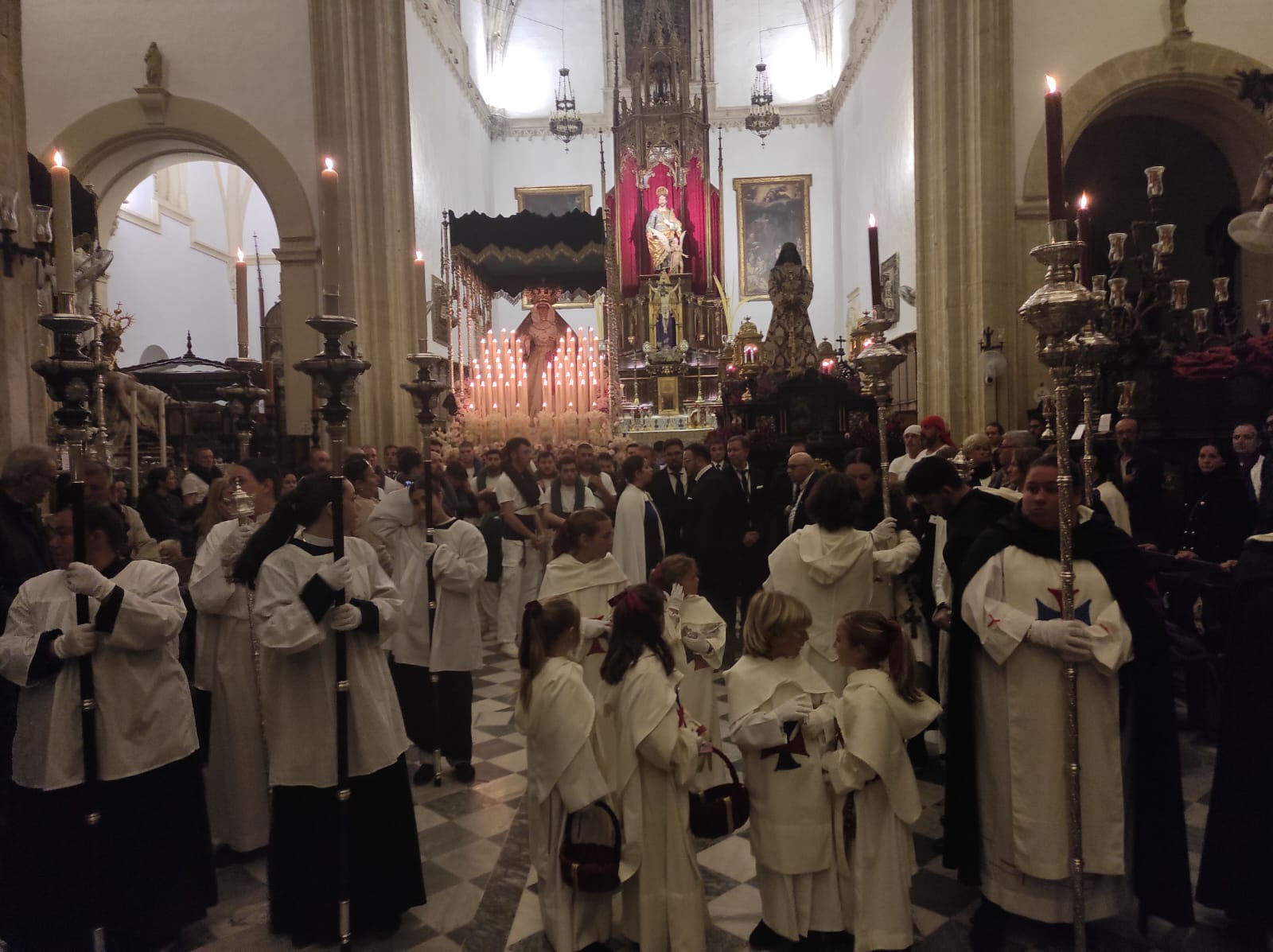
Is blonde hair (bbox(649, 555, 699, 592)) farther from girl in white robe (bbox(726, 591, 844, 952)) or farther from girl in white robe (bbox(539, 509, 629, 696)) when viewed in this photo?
girl in white robe (bbox(726, 591, 844, 952))

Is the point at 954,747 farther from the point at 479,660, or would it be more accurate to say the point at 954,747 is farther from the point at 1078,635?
the point at 479,660

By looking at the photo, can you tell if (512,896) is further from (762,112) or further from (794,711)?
(762,112)

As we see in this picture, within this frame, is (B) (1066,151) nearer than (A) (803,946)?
No

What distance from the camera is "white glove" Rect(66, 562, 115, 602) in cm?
296

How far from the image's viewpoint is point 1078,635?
2.96 m

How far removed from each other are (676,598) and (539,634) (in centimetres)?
121

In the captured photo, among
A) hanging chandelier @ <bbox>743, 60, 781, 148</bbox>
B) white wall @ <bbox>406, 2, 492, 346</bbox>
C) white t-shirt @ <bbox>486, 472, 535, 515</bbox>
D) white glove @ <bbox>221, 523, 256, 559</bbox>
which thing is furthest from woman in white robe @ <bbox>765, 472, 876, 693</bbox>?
hanging chandelier @ <bbox>743, 60, 781, 148</bbox>

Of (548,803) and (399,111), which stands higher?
(399,111)

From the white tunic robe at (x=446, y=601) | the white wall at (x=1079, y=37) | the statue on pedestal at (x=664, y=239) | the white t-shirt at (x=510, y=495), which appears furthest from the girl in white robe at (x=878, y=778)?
the statue on pedestal at (x=664, y=239)

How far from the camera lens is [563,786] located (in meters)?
2.96

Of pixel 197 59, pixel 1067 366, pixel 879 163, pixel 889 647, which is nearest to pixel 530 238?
pixel 197 59

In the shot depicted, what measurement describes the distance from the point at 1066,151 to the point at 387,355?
1013 centimetres

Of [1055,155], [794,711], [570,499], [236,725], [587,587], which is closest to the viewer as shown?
[1055,155]

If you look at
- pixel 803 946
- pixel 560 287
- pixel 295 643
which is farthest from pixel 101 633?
pixel 560 287
